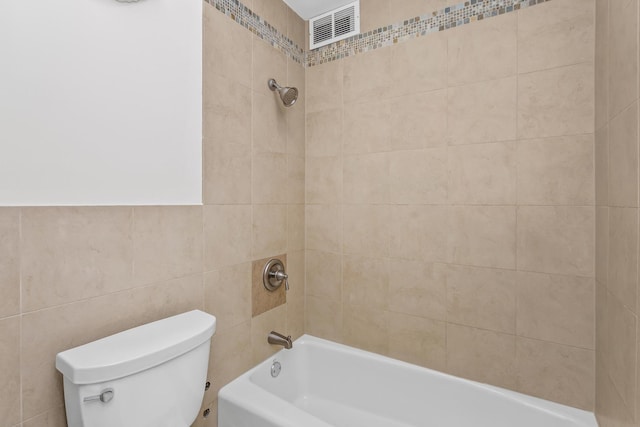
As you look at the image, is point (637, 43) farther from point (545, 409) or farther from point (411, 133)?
point (545, 409)

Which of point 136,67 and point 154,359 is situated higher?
point 136,67

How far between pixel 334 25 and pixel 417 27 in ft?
1.66

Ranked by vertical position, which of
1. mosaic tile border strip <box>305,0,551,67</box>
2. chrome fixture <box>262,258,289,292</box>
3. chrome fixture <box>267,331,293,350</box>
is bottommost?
chrome fixture <box>267,331,293,350</box>

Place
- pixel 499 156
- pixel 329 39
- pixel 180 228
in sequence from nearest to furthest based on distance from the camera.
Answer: pixel 180 228 → pixel 499 156 → pixel 329 39

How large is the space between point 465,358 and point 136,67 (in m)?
1.89

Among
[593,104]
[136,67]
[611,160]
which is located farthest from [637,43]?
[136,67]

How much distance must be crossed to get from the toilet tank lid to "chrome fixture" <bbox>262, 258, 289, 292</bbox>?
54cm

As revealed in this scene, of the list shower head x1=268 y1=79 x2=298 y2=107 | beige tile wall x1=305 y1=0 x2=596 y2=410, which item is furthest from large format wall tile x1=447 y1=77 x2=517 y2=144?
shower head x1=268 y1=79 x2=298 y2=107

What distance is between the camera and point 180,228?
48.8 inches

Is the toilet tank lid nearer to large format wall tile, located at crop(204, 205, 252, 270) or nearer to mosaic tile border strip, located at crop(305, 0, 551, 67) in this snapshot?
large format wall tile, located at crop(204, 205, 252, 270)

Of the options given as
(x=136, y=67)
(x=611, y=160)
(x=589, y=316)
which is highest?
(x=136, y=67)

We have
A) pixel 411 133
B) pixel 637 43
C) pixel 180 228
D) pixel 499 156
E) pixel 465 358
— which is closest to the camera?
pixel 637 43

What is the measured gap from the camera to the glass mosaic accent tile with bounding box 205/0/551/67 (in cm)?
141

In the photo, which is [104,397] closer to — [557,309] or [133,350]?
[133,350]
